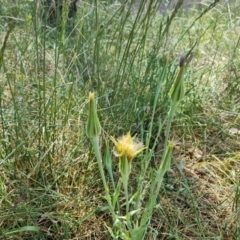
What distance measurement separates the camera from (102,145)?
3.57 feet

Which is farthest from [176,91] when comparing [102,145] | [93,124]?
[102,145]

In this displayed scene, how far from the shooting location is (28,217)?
35.7 inches

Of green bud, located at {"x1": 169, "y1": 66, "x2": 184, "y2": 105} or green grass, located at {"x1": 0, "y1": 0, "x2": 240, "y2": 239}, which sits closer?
green bud, located at {"x1": 169, "y1": 66, "x2": 184, "y2": 105}

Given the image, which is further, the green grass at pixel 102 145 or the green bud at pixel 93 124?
the green grass at pixel 102 145

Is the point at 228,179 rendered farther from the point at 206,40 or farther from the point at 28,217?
the point at 206,40

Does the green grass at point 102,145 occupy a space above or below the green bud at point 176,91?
below

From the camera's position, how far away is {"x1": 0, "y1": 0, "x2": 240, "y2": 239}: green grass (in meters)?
0.94

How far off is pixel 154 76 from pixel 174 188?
42 cm

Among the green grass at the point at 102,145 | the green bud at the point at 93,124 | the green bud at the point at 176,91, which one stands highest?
the green bud at the point at 176,91

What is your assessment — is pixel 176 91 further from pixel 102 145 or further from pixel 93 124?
pixel 102 145

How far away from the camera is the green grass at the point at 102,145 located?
94 centimetres

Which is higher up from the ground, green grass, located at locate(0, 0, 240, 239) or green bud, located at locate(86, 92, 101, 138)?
green bud, located at locate(86, 92, 101, 138)

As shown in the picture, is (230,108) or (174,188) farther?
(230,108)

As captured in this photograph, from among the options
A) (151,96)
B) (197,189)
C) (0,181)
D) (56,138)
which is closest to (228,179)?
(197,189)
